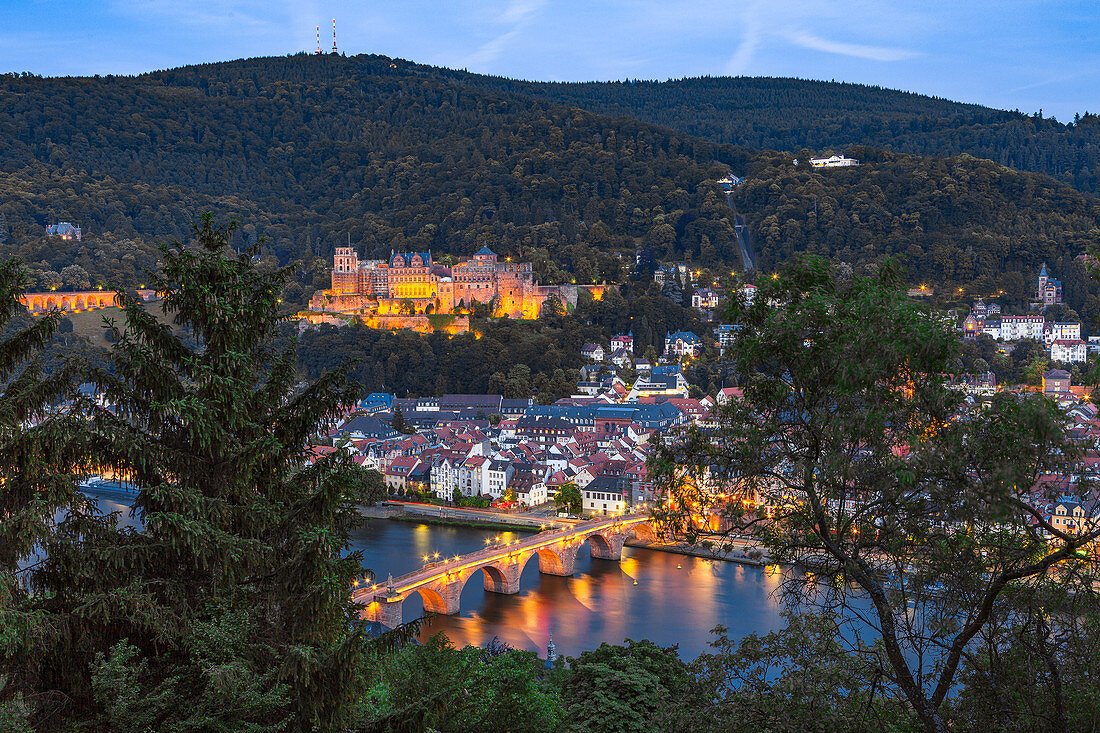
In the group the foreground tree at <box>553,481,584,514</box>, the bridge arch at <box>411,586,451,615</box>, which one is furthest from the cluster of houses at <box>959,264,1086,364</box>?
the bridge arch at <box>411,586,451,615</box>

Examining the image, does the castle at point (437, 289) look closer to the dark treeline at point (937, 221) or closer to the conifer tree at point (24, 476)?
the dark treeline at point (937, 221)

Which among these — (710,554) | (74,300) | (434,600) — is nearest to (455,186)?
(74,300)

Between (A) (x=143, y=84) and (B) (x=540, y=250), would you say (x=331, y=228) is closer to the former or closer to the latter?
(B) (x=540, y=250)

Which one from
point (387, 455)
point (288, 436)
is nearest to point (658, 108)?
point (387, 455)

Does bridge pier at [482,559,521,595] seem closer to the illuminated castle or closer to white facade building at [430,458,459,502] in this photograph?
white facade building at [430,458,459,502]

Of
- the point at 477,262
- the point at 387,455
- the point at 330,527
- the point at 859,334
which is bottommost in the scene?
the point at 387,455

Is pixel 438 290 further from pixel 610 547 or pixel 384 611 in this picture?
pixel 384 611

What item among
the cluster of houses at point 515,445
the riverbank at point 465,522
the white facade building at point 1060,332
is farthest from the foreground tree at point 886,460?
the white facade building at point 1060,332
